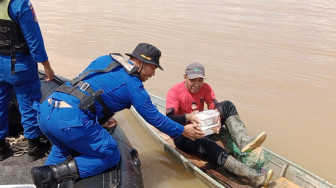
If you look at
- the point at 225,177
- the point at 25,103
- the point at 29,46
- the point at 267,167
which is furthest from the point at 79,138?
the point at 267,167

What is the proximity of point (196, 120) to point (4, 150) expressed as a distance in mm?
2195

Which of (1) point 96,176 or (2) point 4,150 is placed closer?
(1) point 96,176

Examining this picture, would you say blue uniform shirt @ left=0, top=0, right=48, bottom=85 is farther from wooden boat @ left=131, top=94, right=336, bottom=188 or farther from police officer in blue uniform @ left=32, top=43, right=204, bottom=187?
wooden boat @ left=131, top=94, right=336, bottom=188

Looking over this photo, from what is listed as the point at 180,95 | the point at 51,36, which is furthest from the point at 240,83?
the point at 51,36

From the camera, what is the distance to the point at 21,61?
318cm

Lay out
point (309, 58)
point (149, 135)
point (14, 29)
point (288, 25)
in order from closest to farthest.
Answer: point (14, 29) → point (149, 135) → point (309, 58) → point (288, 25)

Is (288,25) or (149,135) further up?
(288,25)

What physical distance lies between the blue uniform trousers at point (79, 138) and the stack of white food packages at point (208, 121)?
1045 mm

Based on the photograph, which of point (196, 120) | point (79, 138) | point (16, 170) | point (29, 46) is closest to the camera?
point (79, 138)

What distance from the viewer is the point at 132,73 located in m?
2.71

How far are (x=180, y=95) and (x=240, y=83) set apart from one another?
422cm

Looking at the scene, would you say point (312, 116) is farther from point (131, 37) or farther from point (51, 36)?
point (51, 36)

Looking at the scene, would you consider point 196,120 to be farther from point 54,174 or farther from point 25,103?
point 25,103

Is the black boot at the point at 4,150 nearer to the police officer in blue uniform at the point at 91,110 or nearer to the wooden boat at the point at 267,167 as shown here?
the police officer in blue uniform at the point at 91,110
